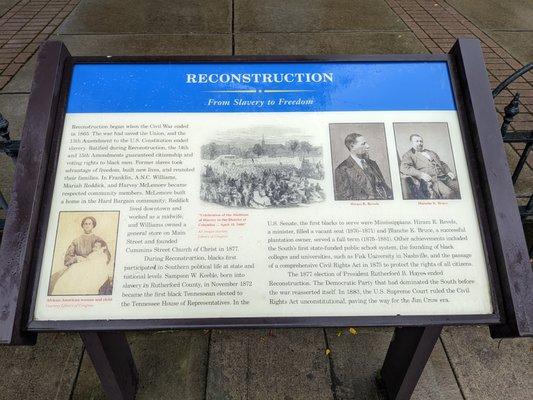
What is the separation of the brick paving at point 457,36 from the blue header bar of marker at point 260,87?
264 centimetres

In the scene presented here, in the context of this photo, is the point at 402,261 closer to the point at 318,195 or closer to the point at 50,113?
the point at 318,195

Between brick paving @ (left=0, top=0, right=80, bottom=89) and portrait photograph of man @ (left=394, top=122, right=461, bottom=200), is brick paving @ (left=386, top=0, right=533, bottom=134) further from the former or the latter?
brick paving @ (left=0, top=0, right=80, bottom=89)

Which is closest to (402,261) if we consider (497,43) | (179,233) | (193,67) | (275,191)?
(275,191)

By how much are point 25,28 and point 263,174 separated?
5.05m

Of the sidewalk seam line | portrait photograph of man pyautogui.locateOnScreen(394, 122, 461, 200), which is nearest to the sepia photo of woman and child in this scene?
portrait photograph of man pyautogui.locateOnScreen(394, 122, 461, 200)

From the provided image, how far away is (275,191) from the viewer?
1.67 metres

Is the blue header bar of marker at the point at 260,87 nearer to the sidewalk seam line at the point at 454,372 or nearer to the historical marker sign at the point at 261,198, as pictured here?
the historical marker sign at the point at 261,198

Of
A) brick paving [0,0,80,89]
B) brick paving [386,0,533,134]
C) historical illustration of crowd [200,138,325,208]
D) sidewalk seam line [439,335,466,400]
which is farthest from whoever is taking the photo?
brick paving [0,0,80,89]

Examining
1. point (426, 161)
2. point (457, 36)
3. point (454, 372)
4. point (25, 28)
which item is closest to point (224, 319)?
point (426, 161)

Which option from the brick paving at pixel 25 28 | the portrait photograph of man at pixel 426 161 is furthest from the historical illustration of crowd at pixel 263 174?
the brick paving at pixel 25 28

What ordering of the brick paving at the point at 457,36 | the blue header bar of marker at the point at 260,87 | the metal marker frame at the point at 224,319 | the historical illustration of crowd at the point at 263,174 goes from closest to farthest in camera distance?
the metal marker frame at the point at 224,319 < the historical illustration of crowd at the point at 263,174 < the blue header bar of marker at the point at 260,87 < the brick paving at the point at 457,36

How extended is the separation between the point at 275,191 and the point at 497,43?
4.78 metres

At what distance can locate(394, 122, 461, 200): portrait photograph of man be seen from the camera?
66.0 inches

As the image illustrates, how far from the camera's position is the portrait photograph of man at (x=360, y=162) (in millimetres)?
1672
